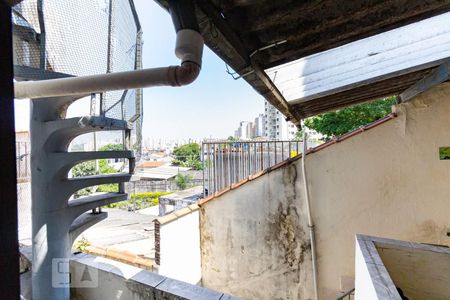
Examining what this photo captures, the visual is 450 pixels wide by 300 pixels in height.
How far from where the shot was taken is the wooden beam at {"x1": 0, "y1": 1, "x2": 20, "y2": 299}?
1.30ft

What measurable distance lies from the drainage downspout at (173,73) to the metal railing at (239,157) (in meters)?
3.45

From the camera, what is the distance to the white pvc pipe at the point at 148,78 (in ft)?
3.13

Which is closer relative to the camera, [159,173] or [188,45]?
[188,45]

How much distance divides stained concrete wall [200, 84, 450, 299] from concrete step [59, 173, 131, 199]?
6.92 ft

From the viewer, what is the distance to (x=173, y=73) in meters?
1.01

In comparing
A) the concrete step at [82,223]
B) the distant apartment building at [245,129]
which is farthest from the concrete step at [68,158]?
the distant apartment building at [245,129]

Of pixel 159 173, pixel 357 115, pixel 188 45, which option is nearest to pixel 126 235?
pixel 188 45

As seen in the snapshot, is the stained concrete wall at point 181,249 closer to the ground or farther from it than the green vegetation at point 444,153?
closer to the ground

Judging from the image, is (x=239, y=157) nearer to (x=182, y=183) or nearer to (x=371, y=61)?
(x=371, y=61)

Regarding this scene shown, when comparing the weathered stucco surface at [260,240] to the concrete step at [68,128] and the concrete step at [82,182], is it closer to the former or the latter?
the concrete step at [82,182]

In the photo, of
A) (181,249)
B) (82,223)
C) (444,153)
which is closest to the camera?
(82,223)

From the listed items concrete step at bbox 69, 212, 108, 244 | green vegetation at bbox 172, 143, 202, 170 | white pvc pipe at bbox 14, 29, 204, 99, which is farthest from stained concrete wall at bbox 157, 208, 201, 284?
green vegetation at bbox 172, 143, 202, 170

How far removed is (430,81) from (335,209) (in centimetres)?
177

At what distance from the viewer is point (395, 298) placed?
43.3 inches
